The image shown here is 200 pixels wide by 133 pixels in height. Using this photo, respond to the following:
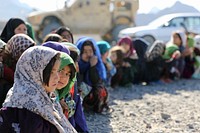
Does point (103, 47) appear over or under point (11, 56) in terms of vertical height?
under

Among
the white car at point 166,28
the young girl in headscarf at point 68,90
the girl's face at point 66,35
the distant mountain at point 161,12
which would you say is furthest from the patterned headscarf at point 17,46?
the distant mountain at point 161,12

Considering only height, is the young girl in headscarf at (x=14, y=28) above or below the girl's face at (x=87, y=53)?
above

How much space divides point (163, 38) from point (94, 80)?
864cm

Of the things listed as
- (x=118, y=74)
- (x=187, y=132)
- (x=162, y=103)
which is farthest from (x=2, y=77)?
(x=118, y=74)

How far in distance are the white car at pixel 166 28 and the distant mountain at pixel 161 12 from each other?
1263 cm

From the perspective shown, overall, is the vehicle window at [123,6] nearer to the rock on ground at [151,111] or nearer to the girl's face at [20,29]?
the rock on ground at [151,111]

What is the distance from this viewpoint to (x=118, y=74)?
7.23 metres

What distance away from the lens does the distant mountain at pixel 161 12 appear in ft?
97.7

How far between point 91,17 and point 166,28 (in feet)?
11.8

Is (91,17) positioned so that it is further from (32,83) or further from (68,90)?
(32,83)

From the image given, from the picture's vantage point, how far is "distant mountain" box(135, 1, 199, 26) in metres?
29.8

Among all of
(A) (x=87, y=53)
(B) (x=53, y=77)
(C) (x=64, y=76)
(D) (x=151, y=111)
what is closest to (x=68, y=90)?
(C) (x=64, y=76)

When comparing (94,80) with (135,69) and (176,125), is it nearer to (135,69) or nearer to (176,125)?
(176,125)

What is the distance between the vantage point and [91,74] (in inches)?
204
